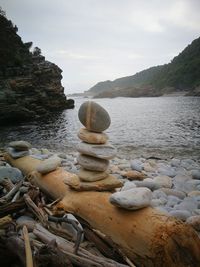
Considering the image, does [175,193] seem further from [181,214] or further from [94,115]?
[94,115]

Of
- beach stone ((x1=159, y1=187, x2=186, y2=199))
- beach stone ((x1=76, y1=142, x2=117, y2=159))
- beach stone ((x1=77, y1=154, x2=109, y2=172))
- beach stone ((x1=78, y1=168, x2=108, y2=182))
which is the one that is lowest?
beach stone ((x1=159, y1=187, x2=186, y2=199))

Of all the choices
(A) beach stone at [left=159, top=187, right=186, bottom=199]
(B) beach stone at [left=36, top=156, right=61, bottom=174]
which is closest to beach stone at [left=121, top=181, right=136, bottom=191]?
(A) beach stone at [left=159, top=187, right=186, bottom=199]

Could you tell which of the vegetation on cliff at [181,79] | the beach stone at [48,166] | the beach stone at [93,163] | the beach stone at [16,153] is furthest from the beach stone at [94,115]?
the vegetation on cliff at [181,79]

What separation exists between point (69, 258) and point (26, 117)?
29074mm

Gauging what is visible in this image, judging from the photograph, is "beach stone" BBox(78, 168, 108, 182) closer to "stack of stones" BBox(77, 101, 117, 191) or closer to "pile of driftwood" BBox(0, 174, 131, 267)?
"stack of stones" BBox(77, 101, 117, 191)

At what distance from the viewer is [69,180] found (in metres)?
5.05

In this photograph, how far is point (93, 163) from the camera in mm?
5035

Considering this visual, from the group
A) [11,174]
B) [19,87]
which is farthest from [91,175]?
[19,87]

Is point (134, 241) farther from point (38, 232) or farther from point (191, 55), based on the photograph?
point (191, 55)

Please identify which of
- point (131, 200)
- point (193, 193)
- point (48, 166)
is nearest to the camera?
point (131, 200)

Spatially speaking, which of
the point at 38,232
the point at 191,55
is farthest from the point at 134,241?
the point at 191,55

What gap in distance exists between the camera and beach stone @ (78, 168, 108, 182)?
4941mm

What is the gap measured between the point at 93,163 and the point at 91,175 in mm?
232

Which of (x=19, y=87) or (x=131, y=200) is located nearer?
(x=131, y=200)
